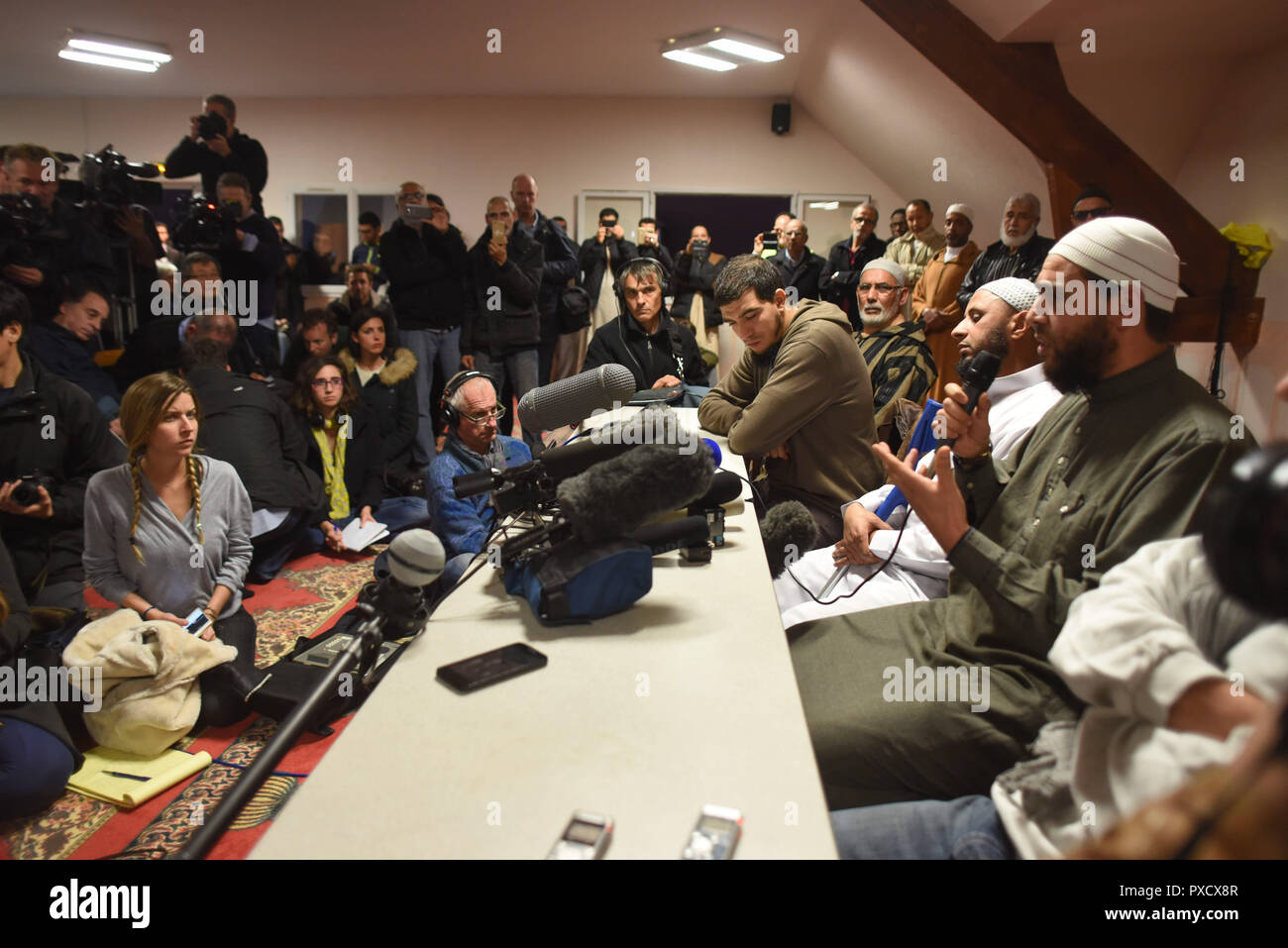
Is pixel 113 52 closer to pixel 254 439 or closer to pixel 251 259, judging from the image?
pixel 251 259

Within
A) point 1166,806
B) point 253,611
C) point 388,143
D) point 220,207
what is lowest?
point 253,611

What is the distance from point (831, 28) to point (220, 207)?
4242 mm

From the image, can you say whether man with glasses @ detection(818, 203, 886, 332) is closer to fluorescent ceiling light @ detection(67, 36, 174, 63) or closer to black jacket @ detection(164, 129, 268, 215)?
black jacket @ detection(164, 129, 268, 215)

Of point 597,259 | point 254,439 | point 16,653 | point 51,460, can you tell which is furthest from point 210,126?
point 16,653

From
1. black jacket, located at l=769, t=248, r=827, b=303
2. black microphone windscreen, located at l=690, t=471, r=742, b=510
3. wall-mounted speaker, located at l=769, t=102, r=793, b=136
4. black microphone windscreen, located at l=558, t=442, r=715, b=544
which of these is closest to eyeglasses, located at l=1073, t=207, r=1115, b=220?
black jacket, located at l=769, t=248, r=827, b=303

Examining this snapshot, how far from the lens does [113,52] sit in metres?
6.33

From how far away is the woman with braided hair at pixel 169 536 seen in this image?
248cm

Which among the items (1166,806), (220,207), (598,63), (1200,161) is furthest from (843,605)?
(598,63)

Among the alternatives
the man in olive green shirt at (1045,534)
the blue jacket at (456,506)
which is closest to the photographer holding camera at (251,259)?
the blue jacket at (456,506)

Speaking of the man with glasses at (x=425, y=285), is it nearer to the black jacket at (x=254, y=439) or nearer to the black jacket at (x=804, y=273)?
the black jacket at (x=254, y=439)

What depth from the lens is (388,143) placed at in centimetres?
812

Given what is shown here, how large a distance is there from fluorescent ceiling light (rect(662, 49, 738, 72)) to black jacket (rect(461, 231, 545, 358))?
228cm

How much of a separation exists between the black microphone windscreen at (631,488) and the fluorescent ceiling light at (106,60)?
24.8 feet
